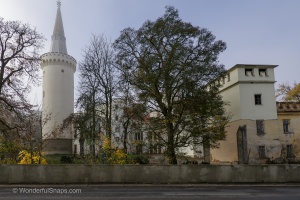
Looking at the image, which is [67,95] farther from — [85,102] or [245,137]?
[245,137]

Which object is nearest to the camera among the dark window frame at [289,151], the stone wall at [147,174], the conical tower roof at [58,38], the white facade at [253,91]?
the stone wall at [147,174]

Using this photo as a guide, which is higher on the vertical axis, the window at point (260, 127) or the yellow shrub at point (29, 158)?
the window at point (260, 127)

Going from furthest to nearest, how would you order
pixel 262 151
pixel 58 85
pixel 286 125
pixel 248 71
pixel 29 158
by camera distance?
pixel 58 85, pixel 248 71, pixel 286 125, pixel 262 151, pixel 29 158

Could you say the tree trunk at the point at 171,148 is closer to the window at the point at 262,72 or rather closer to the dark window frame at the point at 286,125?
the window at the point at 262,72

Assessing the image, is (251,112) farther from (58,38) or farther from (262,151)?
(58,38)

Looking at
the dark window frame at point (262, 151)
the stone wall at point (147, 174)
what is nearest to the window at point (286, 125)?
the dark window frame at point (262, 151)

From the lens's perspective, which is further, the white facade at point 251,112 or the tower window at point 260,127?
the tower window at point 260,127

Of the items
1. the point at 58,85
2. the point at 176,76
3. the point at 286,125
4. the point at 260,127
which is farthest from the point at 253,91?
the point at 58,85

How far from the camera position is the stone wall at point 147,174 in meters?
15.9

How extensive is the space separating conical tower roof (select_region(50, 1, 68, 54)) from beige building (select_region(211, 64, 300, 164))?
39.0 meters

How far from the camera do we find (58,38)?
63.2m

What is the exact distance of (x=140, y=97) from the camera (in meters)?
27.4

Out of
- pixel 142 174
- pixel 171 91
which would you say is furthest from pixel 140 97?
pixel 142 174

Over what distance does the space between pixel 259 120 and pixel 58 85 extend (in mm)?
39675
